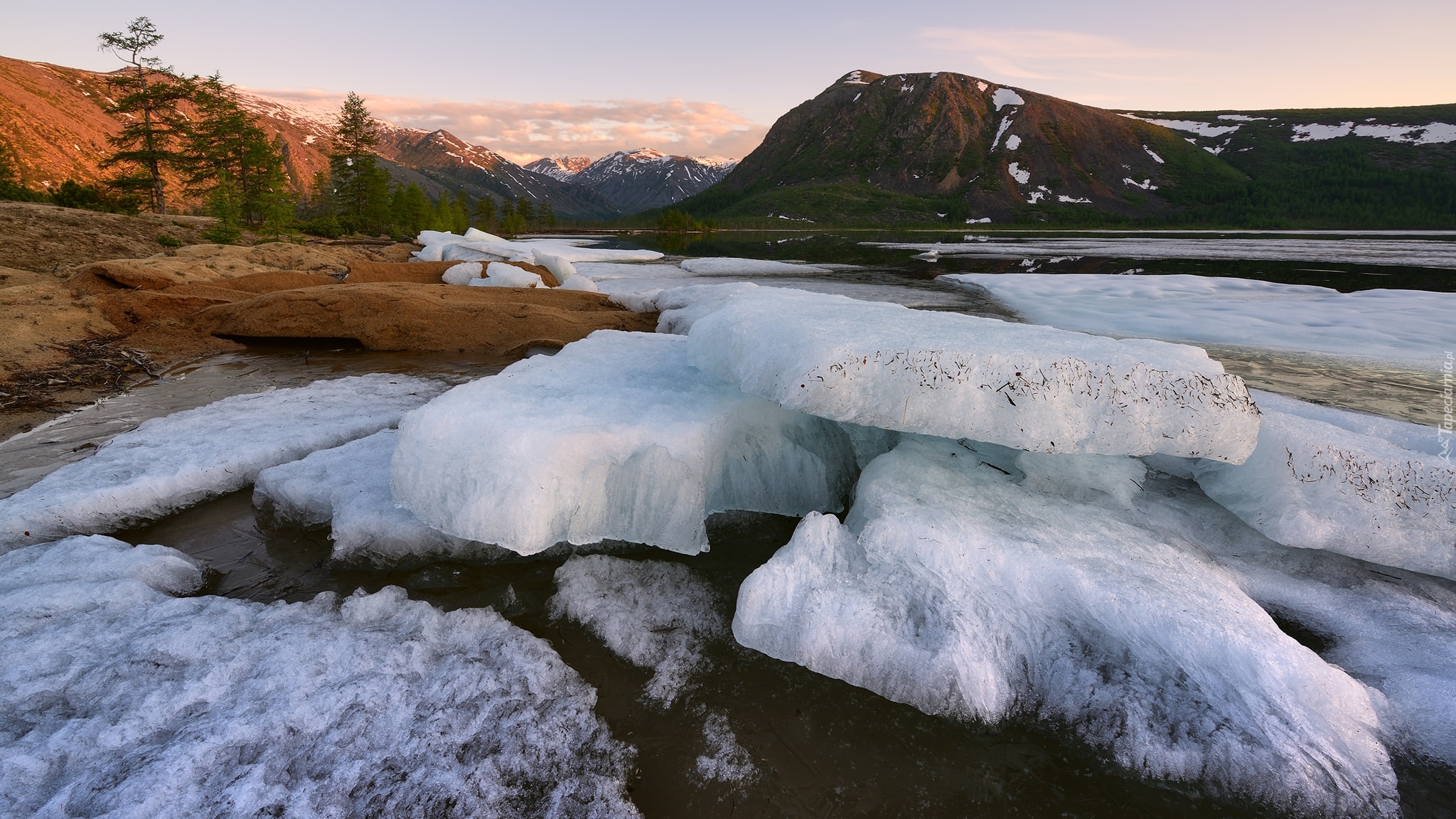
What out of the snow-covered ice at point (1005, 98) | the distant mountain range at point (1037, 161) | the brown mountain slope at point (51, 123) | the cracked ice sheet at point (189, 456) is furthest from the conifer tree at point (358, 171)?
the snow-covered ice at point (1005, 98)

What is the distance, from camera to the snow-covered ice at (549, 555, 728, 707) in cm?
262

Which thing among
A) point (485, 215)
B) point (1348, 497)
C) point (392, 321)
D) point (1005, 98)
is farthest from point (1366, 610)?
point (1005, 98)

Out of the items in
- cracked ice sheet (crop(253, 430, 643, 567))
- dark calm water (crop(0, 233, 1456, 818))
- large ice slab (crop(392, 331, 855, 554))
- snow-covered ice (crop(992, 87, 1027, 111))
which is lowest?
dark calm water (crop(0, 233, 1456, 818))

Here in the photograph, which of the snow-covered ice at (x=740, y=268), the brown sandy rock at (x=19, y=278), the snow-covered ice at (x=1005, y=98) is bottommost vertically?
the brown sandy rock at (x=19, y=278)

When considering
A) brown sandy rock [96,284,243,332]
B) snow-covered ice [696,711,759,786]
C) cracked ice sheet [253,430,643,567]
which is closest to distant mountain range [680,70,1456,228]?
brown sandy rock [96,284,243,332]

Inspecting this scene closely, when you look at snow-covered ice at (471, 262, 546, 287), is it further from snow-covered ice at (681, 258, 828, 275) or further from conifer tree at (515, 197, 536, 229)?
conifer tree at (515, 197, 536, 229)

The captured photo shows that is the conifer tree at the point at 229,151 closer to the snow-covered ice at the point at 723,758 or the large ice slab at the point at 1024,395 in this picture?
the large ice slab at the point at 1024,395

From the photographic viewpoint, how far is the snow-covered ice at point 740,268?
1767 cm

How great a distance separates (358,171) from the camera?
121ft

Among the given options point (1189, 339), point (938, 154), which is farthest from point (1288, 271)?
point (938, 154)

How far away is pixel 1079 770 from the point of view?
212 centimetres

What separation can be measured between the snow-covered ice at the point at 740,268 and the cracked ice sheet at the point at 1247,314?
628 centimetres

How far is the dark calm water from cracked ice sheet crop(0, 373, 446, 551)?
19 centimetres

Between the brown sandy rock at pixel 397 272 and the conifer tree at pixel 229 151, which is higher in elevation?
the conifer tree at pixel 229 151
